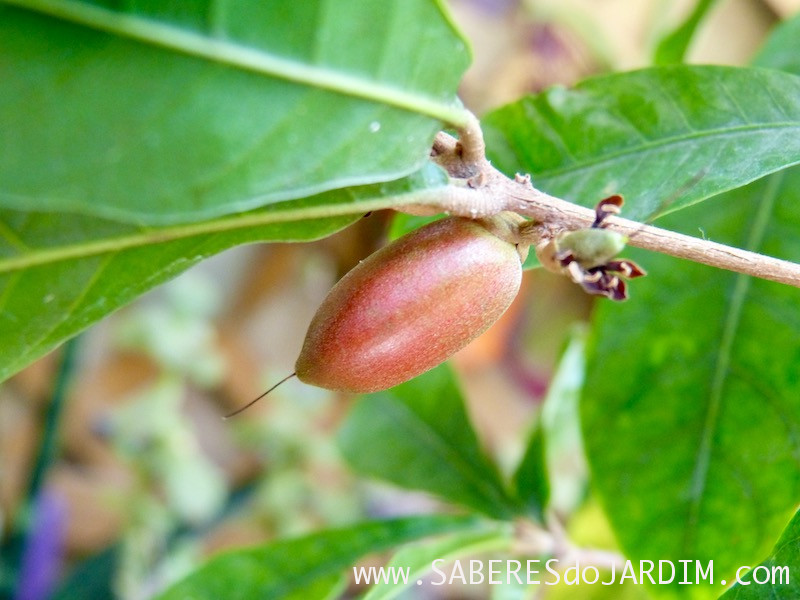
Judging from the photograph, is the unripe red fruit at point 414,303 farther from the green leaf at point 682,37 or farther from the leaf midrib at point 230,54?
the green leaf at point 682,37

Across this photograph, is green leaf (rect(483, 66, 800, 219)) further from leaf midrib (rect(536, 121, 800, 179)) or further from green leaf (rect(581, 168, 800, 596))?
green leaf (rect(581, 168, 800, 596))

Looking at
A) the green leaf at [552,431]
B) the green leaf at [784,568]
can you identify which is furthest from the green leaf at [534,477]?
the green leaf at [784,568]

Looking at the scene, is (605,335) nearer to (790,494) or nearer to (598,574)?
Answer: (790,494)

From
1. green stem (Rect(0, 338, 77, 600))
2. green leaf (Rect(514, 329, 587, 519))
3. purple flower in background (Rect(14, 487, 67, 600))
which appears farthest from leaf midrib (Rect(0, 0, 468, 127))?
purple flower in background (Rect(14, 487, 67, 600))

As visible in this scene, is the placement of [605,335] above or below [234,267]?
above

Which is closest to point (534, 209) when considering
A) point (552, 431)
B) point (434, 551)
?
point (434, 551)

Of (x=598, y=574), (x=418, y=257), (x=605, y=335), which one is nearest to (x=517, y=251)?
(x=418, y=257)
